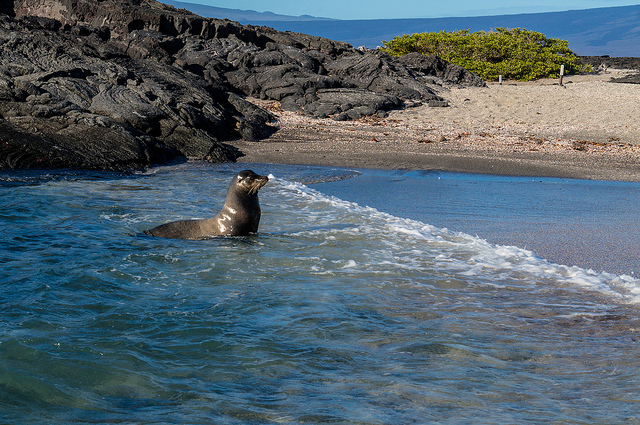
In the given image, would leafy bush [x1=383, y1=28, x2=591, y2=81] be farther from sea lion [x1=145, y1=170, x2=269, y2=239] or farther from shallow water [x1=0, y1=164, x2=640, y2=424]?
sea lion [x1=145, y1=170, x2=269, y2=239]

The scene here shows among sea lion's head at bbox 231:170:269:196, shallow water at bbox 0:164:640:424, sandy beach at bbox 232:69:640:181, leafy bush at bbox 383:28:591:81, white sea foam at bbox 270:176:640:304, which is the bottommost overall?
shallow water at bbox 0:164:640:424

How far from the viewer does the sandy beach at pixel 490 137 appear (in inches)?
568

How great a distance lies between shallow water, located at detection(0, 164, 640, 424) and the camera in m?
3.39

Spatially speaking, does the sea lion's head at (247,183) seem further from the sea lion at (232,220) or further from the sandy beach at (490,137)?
the sandy beach at (490,137)

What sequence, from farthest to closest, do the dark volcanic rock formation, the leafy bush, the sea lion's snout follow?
the leafy bush
the dark volcanic rock formation
the sea lion's snout

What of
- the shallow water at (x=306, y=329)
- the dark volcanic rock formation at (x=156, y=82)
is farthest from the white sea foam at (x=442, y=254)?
the dark volcanic rock formation at (x=156, y=82)

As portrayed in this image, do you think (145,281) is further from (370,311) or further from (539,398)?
(539,398)

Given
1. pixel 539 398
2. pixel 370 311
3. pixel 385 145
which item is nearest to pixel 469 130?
pixel 385 145

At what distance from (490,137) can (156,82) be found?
409 inches

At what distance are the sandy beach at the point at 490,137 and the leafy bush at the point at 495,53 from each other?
7.29 metres

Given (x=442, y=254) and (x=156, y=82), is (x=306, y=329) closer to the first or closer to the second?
(x=442, y=254)

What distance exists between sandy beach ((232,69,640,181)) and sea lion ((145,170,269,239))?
739 cm

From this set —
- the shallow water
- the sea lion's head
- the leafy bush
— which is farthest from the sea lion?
the leafy bush

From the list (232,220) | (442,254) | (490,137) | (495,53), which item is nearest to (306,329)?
(442,254)
